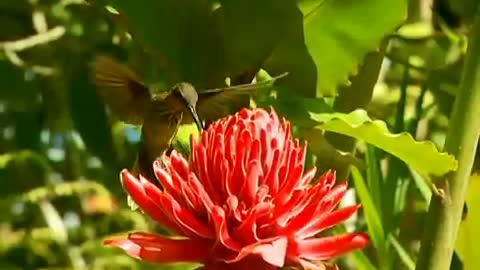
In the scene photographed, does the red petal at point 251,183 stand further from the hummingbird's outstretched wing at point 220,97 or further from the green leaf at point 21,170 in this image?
the green leaf at point 21,170

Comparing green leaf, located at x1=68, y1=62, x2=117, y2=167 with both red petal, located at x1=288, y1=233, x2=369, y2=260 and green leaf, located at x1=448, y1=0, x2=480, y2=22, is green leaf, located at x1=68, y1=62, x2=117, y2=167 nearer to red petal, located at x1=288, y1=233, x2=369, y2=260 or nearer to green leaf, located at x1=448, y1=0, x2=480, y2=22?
green leaf, located at x1=448, y1=0, x2=480, y2=22

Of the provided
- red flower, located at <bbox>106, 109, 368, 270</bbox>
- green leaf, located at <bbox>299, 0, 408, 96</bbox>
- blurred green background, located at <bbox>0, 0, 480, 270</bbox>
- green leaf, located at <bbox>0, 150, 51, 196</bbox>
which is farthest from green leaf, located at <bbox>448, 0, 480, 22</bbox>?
green leaf, located at <bbox>0, 150, 51, 196</bbox>

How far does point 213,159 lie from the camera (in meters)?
0.74

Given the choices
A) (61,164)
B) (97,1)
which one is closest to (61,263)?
(61,164)

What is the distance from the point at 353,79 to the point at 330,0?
8 centimetres

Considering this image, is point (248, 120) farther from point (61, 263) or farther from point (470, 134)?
point (61, 263)

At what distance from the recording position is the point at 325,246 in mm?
726

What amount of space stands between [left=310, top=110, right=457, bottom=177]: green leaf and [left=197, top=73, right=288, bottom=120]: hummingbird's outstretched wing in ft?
0.17

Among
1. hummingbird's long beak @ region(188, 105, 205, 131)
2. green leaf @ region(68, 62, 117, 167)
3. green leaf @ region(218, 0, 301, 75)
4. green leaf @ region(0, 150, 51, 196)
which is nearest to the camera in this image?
hummingbird's long beak @ region(188, 105, 205, 131)

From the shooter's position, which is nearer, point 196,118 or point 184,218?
point 184,218

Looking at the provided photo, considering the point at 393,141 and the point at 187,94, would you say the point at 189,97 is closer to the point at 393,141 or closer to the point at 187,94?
the point at 187,94

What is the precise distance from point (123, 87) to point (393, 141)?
191 millimetres

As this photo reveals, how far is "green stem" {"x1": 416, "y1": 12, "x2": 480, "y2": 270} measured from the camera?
94 cm

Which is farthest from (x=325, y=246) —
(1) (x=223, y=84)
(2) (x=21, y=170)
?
(2) (x=21, y=170)
